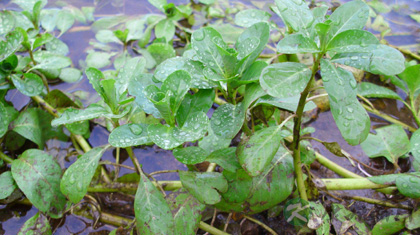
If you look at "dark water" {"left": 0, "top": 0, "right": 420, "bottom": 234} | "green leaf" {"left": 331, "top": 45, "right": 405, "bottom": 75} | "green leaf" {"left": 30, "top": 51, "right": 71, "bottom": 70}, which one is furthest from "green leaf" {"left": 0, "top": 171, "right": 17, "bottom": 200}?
"green leaf" {"left": 331, "top": 45, "right": 405, "bottom": 75}

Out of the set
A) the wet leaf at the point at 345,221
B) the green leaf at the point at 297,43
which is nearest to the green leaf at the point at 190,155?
the green leaf at the point at 297,43

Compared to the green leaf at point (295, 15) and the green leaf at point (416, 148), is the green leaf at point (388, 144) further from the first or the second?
the green leaf at point (295, 15)

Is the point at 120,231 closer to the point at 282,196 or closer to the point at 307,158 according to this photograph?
the point at 282,196

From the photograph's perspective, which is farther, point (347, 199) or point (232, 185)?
point (347, 199)

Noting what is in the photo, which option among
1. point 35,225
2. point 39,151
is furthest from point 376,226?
point 39,151

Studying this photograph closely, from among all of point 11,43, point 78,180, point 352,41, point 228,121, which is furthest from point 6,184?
point 352,41

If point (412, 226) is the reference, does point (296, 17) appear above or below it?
above
